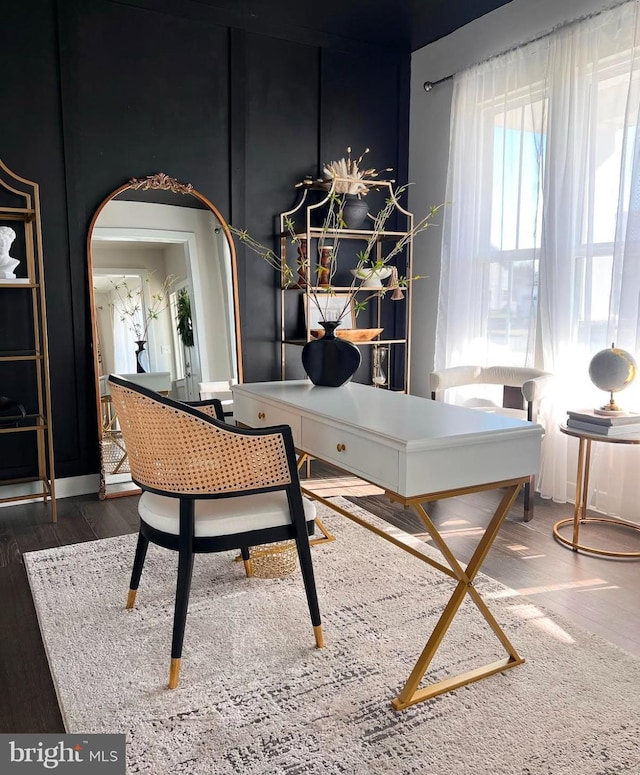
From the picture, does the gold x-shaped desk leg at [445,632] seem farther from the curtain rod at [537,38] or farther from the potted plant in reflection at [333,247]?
the curtain rod at [537,38]

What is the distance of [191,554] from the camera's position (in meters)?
2.05

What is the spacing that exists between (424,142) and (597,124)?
4.84 feet

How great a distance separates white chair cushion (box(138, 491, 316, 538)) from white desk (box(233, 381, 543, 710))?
22 centimetres

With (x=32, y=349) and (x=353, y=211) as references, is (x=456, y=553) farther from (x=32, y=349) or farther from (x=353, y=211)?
(x=32, y=349)

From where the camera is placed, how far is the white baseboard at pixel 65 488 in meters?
3.78

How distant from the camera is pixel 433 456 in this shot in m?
1.83

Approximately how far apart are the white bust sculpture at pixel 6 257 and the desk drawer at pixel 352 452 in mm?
1993

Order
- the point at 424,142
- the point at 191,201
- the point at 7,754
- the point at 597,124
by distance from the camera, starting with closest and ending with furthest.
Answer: the point at 7,754 < the point at 597,124 < the point at 191,201 < the point at 424,142

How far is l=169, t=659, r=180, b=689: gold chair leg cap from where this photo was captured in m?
2.02

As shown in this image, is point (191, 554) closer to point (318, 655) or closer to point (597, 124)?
point (318, 655)

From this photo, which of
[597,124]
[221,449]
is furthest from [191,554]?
[597,124]

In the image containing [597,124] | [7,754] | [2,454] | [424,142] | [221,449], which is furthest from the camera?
[424,142]

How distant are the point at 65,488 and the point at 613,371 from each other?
300cm

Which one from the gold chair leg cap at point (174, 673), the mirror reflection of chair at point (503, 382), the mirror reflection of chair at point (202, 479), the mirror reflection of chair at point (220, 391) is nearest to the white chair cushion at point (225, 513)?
the mirror reflection of chair at point (202, 479)
